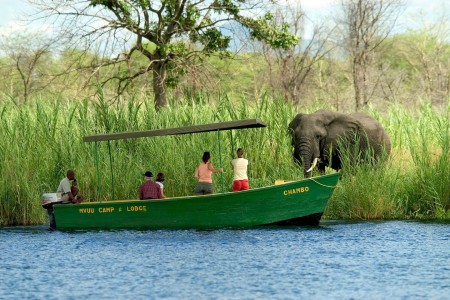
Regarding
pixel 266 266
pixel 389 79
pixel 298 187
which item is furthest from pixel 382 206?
pixel 389 79

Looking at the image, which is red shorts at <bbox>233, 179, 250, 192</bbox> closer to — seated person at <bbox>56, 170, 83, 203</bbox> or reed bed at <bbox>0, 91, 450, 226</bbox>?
reed bed at <bbox>0, 91, 450, 226</bbox>

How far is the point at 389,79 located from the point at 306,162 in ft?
125

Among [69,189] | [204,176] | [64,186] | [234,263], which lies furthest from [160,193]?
[234,263]

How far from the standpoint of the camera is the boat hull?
21.9 m

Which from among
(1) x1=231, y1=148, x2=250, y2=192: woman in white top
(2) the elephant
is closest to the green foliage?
(2) the elephant

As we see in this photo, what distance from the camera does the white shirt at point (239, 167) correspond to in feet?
74.4

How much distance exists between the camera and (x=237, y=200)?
2192cm

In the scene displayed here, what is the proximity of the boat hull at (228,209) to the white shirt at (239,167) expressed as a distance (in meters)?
0.90

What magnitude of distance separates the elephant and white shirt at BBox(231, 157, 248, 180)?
2350 millimetres

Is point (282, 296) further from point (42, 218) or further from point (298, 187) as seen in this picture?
point (42, 218)

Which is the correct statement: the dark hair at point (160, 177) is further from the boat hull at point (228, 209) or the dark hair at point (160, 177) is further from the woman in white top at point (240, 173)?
the woman in white top at point (240, 173)

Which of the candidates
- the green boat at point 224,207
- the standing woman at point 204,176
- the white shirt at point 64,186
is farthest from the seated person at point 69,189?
the standing woman at point 204,176

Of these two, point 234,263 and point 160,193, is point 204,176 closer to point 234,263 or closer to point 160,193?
point 160,193

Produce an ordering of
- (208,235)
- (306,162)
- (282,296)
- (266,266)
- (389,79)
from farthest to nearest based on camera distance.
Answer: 1. (389,79)
2. (306,162)
3. (208,235)
4. (266,266)
5. (282,296)
